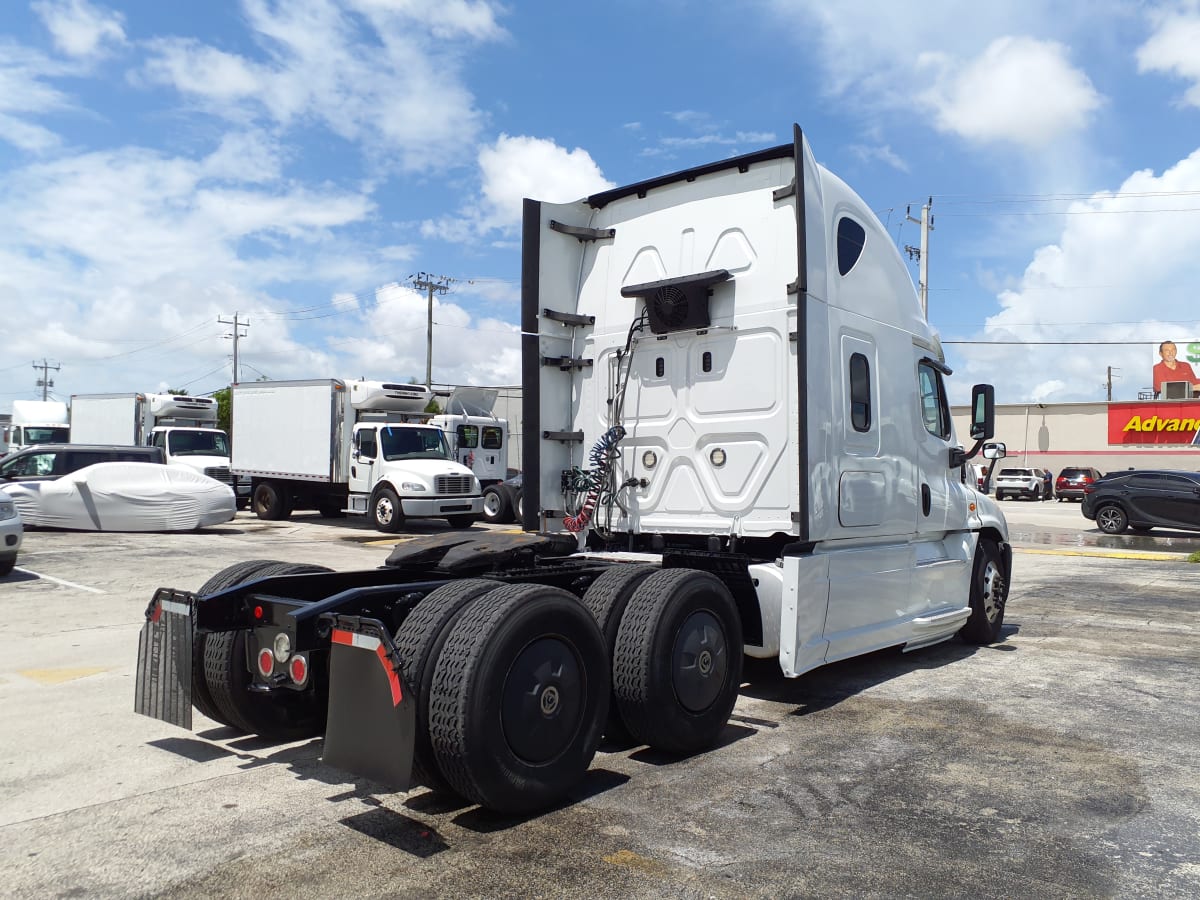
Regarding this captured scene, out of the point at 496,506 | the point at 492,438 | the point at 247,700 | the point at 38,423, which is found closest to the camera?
the point at 247,700

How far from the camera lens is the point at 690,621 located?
499 cm

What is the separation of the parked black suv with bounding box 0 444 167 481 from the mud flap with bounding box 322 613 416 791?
15.5 m

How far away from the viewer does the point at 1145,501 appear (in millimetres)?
21859

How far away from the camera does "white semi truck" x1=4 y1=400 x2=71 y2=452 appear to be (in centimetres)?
3253

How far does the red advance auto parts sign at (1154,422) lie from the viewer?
48.9m

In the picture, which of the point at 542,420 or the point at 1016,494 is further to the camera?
the point at 1016,494

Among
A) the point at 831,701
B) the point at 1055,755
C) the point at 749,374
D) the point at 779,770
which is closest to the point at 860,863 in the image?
the point at 779,770

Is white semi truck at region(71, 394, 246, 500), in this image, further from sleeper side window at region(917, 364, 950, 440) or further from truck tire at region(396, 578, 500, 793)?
truck tire at region(396, 578, 500, 793)

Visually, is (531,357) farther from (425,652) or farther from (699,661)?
(425,652)

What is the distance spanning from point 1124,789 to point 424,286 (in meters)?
56.4

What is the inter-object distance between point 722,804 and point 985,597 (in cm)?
491

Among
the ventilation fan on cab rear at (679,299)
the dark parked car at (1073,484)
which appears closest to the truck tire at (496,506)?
the ventilation fan on cab rear at (679,299)

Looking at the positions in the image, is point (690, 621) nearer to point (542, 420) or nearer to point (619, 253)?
point (542, 420)

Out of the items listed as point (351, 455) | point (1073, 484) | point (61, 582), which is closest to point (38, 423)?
point (351, 455)
